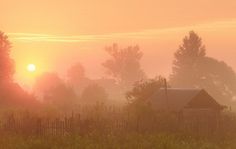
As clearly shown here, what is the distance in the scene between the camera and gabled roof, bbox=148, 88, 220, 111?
50.9 meters

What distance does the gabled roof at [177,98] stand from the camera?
5091 cm

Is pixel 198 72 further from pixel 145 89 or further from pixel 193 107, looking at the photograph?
pixel 193 107

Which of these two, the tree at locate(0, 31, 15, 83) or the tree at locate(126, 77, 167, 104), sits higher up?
the tree at locate(0, 31, 15, 83)

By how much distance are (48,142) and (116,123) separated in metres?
9.97

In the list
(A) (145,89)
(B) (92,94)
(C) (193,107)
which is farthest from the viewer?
(B) (92,94)

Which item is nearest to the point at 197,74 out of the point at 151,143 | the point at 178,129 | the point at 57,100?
the point at 57,100

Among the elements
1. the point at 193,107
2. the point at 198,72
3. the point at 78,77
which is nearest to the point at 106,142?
the point at 193,107

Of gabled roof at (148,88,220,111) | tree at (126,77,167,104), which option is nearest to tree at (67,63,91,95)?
tree at (126,77,167,104)

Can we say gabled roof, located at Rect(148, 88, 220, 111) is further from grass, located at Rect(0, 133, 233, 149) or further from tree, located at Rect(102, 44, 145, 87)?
tree, located at Rect(102, 44, 145, 87)

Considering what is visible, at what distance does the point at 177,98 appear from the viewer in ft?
172

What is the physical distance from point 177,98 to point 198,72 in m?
59.2

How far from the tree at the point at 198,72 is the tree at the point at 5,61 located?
4208 centimetres

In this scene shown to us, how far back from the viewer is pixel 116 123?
4344 cm

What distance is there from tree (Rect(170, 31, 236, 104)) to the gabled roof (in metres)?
55.5
